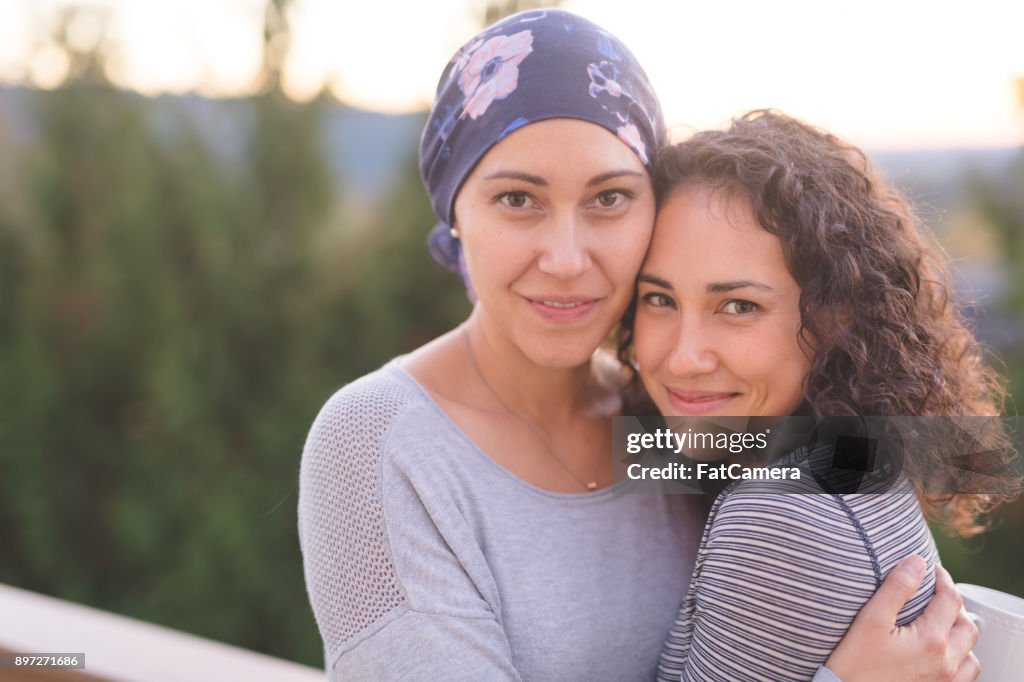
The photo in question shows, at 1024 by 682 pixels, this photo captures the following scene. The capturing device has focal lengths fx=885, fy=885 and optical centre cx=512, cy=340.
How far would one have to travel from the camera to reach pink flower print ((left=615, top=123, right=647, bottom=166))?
163cm

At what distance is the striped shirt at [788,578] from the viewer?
53.0 inches

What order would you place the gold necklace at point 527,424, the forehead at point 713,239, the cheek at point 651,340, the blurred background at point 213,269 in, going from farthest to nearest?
the blurred background at point 213,269
the gold necklace at point 527,424
the cheek at point 651,340
the forehead at point 713,239

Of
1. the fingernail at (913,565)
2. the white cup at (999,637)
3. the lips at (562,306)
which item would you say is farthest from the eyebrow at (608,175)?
the white cup at (999,637)

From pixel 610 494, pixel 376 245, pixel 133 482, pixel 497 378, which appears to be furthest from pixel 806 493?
pixel 133 482

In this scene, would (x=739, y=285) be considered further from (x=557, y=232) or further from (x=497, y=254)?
(x=497, y=254)

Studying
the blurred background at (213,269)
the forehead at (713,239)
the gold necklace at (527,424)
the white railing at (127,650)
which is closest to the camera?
the forehead at (713,239)

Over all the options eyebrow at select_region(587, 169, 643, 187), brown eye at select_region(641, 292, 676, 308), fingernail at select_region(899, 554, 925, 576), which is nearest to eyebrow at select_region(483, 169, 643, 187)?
eyebrow at select_region(587, 169, 643, 187)

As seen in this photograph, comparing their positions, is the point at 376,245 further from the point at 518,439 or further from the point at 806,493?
the point at 806,493

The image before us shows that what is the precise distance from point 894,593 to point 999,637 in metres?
0.33

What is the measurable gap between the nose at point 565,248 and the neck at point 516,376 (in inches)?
11.3

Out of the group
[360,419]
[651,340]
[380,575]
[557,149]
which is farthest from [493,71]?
[380,575]

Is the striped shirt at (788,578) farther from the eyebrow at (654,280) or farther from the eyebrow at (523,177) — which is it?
the eyebrow at (523,177)

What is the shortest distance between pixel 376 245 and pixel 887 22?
2.19 m

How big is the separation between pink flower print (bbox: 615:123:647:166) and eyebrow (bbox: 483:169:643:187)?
0.06 metres
